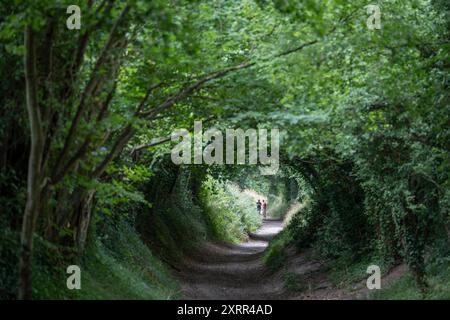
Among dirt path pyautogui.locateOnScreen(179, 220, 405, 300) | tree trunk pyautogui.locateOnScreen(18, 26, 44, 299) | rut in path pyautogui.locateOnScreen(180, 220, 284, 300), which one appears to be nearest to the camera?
Answer: tree trunk pyautogui.locateOnScreen(18, 26, 44, 299)

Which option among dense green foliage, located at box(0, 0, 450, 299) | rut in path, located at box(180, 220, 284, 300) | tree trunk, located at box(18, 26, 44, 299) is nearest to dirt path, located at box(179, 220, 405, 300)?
rut in path, located at box(180, 220, 284, 300)

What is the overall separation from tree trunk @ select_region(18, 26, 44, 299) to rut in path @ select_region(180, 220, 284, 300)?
8310 mm

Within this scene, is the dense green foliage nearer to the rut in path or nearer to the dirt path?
the dirt path

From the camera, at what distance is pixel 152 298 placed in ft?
43.5

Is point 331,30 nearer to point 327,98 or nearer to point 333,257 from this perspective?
point 327,98

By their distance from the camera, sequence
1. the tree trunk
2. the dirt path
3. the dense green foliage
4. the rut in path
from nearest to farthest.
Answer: the tree trunk
the dense green foliage
the dirt path
the rut in path

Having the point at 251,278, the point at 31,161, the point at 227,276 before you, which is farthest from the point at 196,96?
the point at 251,278

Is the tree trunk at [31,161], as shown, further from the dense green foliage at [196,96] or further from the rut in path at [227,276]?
the rut in path at [227,276]

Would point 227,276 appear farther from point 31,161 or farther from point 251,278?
point 31,161

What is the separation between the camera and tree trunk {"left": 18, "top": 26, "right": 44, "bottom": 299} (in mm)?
8336

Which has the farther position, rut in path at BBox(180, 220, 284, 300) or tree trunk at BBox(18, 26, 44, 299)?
rut in path at BBox(180, 220, 284, 300)

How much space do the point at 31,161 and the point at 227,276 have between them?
14298 mm
